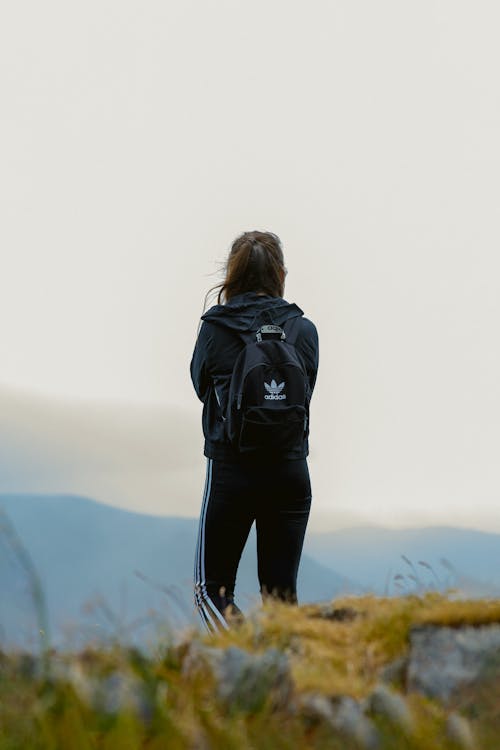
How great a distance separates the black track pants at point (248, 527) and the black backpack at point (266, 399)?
0.66ft

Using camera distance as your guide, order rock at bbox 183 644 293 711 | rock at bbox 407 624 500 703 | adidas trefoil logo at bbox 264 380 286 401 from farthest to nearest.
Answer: adidas trefoil logo at bbox 264 380 286 401, rock at bbox 407 624 500 703, rock at bbox 183 644 293 711

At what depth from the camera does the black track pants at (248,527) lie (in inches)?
305

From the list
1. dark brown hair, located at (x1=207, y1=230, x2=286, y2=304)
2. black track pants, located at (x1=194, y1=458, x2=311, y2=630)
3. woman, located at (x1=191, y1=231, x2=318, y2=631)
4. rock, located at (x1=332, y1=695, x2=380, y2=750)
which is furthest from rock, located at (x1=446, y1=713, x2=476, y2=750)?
dark brown hair, located at (x1=207, y1=230, x2=286, y2=304)

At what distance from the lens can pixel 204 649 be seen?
19.2ft

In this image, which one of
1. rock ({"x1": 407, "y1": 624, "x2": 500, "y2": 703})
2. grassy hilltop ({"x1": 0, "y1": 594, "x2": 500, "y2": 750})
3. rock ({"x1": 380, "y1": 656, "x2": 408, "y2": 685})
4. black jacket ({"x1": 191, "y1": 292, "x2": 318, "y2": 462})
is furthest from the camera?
black jacket ({"x1": 191, "y1": 292, "x2": 318, "y2": 462})

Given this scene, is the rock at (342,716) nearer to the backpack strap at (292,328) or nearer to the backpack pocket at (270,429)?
the backpack pocket at (270,429)

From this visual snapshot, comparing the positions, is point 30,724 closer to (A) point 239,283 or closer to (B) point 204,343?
(B) point 204,343

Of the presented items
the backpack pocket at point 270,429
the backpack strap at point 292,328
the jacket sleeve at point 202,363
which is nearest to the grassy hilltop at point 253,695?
the backpack pocket at point 270,429

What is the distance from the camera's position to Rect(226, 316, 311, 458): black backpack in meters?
7.67

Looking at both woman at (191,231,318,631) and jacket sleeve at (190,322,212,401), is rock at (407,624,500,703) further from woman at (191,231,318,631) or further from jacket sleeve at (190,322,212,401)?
jacket sleeve at (190,322,212,401)

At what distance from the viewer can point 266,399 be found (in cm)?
779

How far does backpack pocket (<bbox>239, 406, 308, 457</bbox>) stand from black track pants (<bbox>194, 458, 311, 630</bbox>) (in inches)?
6.1

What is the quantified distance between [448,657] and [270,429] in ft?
7.52

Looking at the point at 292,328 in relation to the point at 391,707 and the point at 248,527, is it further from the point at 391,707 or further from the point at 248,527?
the point at 391,707
